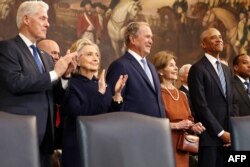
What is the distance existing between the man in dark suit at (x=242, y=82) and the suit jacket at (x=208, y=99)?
57 centimetres

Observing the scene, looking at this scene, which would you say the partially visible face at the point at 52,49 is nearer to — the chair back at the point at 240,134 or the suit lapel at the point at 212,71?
the suit lapel at the point at 212,71

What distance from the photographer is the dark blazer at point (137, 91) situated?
390 centimetres

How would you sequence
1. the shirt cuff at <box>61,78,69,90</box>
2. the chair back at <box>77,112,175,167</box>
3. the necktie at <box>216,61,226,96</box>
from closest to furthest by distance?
the chair back at <box>77,112,175,167</box>, the shirt cuff at <box>61,78,69,90</box>, the necktie at <box>216,61,226,96</box>

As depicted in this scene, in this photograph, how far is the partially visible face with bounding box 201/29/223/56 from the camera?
4.71 meters

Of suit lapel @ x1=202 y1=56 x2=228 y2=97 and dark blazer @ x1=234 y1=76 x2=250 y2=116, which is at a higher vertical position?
suit lapel @ x1=202 y1=56 x2=228 y2=97

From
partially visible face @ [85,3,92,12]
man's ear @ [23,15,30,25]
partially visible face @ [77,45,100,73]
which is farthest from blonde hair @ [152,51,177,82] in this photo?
partially visible face @ [85,3,92,12]

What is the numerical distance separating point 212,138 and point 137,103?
0.92m

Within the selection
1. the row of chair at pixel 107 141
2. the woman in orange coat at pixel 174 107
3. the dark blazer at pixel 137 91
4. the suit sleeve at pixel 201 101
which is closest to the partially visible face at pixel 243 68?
the suit sleeve at pixel 201 101

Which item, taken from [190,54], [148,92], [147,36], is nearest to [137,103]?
[148,92]

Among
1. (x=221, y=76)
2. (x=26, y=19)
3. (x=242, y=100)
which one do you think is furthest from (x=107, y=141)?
(x=242, y=100)

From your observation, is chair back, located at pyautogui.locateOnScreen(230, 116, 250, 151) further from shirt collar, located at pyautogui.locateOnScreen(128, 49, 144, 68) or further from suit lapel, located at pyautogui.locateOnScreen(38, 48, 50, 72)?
shirt collar, located at pyautogui.locateOnScreen(128, 49, 144, 68)

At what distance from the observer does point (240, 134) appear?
250 cm

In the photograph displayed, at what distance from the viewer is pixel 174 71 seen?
4.46 meters

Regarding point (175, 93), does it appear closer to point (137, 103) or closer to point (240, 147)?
point (137, 103)
